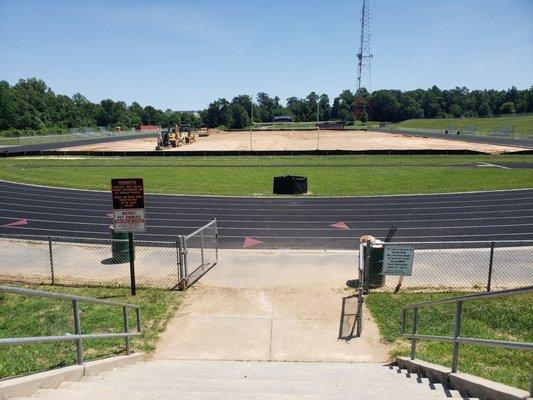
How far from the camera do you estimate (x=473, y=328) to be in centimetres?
945

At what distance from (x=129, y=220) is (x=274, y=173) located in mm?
25250

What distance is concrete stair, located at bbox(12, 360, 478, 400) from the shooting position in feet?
Result: 15.3

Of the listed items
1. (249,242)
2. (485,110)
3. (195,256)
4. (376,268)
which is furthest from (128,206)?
(485,110)

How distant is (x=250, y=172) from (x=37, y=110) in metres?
116

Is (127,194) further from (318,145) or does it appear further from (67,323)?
(318,145)

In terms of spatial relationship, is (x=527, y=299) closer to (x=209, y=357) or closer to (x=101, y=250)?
(x=209, y=357)

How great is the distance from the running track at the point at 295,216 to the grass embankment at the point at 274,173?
2.73 meters

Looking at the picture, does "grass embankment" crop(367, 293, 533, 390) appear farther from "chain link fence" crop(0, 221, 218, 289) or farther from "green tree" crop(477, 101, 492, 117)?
"green tree" crop(477, 101, 492, 117)

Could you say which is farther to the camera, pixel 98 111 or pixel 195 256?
pixel 98 111

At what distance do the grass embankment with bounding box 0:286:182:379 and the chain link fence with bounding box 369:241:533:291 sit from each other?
6.19m

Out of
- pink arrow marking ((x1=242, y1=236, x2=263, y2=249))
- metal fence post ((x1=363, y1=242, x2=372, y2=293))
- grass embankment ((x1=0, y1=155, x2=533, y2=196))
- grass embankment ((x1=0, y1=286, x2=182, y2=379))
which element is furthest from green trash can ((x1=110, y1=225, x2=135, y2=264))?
grass embankment ((x1=0, y1=155, x2=533, y2=196))

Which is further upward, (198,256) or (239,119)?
(239,119)

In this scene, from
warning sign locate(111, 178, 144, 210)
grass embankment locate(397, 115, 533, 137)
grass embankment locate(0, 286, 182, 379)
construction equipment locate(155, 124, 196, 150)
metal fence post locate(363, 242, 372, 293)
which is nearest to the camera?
grass embankment locate(0, 286, 182, 379)

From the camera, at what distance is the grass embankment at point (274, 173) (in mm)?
28484
